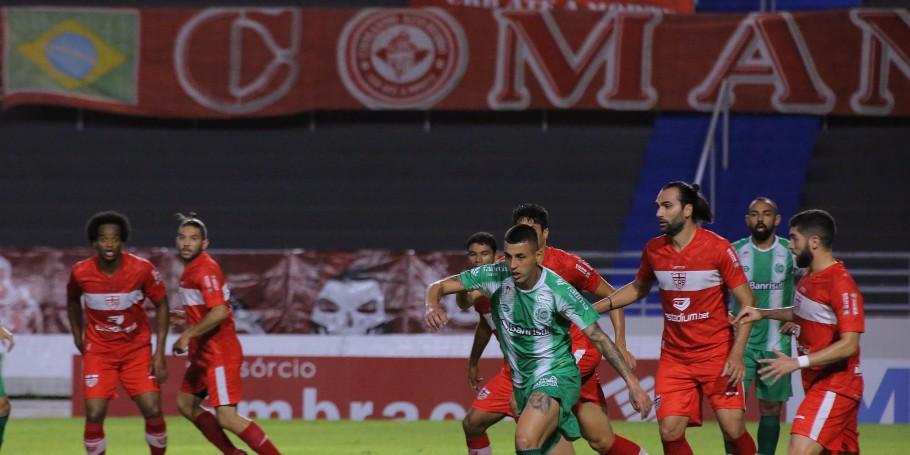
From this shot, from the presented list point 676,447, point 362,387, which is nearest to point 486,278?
point 676,447

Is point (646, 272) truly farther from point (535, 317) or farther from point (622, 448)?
point (535, 317)

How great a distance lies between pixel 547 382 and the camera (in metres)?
7.84

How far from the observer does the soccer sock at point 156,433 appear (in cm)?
980

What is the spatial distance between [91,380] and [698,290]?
4.14 meters

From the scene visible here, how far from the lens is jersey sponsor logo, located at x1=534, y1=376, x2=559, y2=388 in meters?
7.84

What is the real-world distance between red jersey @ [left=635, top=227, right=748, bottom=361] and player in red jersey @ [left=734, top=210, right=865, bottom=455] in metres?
0.54

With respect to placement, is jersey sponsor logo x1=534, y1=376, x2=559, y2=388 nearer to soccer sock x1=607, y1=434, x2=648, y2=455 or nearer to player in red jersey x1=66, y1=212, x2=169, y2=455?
soccer sock x1=607, y1=434, x2=648, y2=455

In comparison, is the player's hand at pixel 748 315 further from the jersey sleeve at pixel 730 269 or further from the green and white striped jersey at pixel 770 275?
the green and white striped jersey at pixel 770 275

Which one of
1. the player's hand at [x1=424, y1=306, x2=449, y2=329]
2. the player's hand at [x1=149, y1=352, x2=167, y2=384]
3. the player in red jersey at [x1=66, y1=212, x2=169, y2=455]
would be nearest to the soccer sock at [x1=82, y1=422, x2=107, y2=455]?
the player in red jersey at [x1=66, y1=212, x2=169, y2=455]

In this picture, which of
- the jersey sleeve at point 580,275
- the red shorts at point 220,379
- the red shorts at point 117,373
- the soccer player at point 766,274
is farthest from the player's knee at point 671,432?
the red shorts at point 117,373

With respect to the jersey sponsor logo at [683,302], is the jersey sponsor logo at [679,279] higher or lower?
higher

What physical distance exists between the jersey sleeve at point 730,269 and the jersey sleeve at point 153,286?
3.87 metres

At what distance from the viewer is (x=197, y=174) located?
2233 centimetres

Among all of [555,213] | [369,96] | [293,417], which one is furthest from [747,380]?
[369,96]
